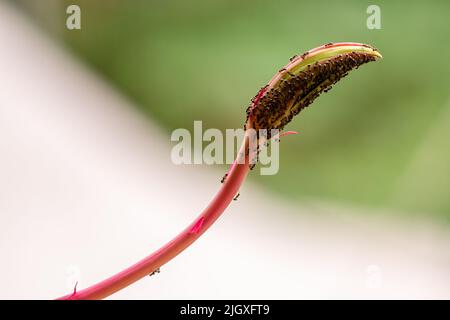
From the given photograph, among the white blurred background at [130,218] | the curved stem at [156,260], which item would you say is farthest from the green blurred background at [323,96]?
the curved stem at [156,260]

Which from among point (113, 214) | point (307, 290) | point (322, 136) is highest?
point (322, 136)

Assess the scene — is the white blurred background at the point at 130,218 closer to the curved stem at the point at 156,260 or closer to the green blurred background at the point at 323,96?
the green blurred background at the point at 323,96

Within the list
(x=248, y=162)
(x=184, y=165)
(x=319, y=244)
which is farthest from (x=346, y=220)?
(x=248, y=162)

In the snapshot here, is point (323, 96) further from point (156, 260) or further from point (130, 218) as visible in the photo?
point (156, 260)

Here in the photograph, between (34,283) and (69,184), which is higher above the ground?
(69,184)

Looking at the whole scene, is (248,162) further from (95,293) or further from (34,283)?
(34,283)

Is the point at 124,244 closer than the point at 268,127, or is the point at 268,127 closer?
the point at 268,127

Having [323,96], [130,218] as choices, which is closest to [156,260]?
[130,218]
